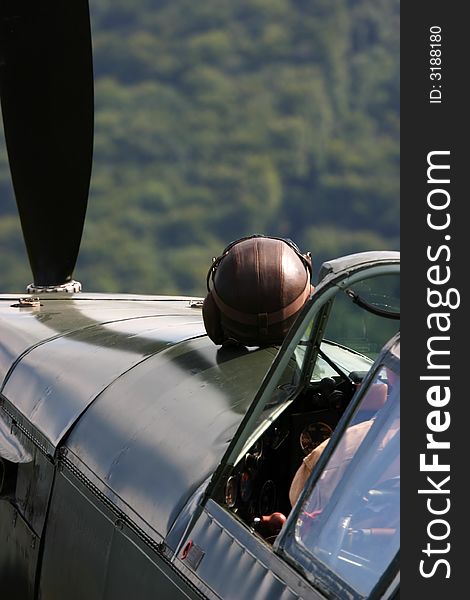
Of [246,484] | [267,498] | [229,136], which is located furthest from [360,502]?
[229,136]

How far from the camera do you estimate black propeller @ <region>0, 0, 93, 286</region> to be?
679cm

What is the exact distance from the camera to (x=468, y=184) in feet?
7.52

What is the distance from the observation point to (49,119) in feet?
22.6

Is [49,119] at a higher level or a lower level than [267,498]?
higher

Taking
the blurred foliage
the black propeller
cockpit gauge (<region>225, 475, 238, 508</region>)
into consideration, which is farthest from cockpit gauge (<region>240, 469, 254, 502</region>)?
the blurred foliage

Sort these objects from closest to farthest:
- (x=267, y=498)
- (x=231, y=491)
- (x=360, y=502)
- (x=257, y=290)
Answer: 1. (x=360, y=502)
2. (x=231, y=491)
3. (x=267, y=498)
4. (x=257, y=290)

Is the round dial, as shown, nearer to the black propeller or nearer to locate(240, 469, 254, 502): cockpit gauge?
locate(240, 469, 254, 502): cockpit gauge

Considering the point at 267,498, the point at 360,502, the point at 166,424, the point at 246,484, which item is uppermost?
the point at 360,502

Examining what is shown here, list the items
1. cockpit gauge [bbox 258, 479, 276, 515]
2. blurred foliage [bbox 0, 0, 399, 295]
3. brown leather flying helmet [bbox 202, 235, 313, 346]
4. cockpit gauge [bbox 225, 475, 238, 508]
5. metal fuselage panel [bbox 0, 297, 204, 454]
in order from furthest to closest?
1. blurred foliage [bbox 0, 0, 399, 295]
2. metal fuselage panel [bbox 0, 297, 204, 454]
3. brown leather flying helmet [bbox 202, 235, 313, 346]
4. cockpit gauge [bbox 258, 479, 276, 515]
5. cockpit gauge [bbox 225, 475, 238, 508]

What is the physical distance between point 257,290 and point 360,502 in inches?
69.4

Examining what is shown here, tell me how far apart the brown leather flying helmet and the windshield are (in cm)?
158

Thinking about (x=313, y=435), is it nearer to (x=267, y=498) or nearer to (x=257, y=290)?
(x=267, y=498)

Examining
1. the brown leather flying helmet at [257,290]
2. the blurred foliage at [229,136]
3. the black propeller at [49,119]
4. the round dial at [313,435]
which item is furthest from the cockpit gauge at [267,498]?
the blurred foliage at [229,136]

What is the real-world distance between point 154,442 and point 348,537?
1.30 meters
